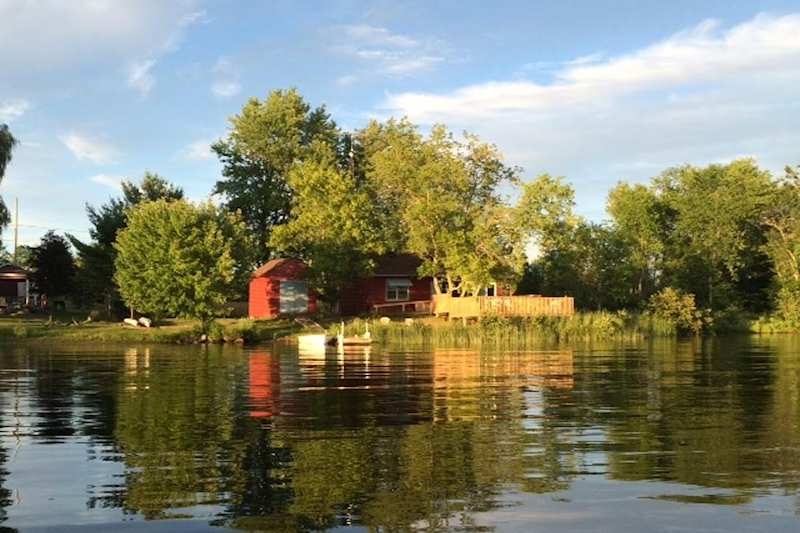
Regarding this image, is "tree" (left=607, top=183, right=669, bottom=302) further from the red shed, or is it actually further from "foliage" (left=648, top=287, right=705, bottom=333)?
the red shed

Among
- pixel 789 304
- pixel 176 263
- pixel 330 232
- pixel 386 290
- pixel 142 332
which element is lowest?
pixel 142 332

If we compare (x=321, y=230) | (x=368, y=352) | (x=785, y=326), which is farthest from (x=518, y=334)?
(x=785, y=326)

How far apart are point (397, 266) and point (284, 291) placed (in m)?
8.65

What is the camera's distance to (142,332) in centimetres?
4603

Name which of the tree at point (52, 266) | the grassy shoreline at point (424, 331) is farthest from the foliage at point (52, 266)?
the grassy shoreline at point (424, 331)

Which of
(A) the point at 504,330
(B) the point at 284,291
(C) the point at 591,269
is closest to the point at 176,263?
(B) the point at 284,291

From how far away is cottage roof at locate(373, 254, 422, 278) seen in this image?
194 ft

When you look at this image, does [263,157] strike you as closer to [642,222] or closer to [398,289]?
[398,289]

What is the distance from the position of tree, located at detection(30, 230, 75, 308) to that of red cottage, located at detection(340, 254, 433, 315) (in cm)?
2098

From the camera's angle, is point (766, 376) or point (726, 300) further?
point (726, 300)

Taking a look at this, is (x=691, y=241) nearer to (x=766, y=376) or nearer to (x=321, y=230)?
(x=321, y=230)

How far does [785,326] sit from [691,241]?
39.3ft

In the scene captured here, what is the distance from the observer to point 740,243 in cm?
6656

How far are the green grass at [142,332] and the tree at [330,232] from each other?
564 cm
